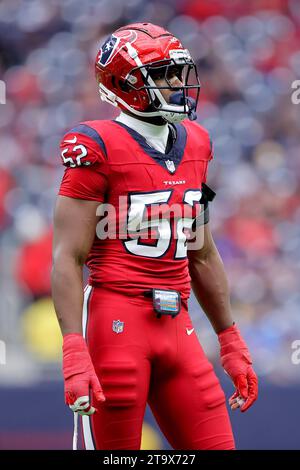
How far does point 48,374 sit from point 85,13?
2.78m

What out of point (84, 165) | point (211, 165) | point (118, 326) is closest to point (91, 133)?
point (84, 165)

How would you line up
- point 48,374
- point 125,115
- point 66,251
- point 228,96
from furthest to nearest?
point 228,96
point 48,374
point 125,115
point 66,251

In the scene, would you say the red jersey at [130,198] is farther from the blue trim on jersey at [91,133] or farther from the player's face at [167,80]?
the player's face at [167,80]

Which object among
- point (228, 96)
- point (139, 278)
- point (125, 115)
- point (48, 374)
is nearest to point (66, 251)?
point (139, 278)

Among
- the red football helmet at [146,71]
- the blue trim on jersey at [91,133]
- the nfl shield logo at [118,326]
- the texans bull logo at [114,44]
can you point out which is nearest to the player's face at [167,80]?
the red football helmet at [146,71]

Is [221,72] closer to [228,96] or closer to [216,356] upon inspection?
[228,96]

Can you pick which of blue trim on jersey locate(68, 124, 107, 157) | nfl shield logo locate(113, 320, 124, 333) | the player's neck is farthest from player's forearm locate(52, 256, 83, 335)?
the player's neck

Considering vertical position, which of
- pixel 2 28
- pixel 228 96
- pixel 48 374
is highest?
pixel 2 28

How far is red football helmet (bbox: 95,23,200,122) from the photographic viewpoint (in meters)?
2.81

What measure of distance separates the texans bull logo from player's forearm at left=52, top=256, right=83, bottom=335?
2.03 feet

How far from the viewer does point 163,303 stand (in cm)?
276

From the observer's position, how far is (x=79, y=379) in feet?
8.42

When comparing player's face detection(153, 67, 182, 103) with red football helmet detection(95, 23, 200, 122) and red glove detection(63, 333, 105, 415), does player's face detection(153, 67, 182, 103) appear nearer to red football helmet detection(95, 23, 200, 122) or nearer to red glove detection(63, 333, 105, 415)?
red football helmet detection(95, 23, 200, 122)

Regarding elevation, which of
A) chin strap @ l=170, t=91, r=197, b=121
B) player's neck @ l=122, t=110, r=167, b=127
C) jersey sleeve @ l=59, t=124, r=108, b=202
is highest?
chin strap @ l=170, t=91, r=197, b=121
